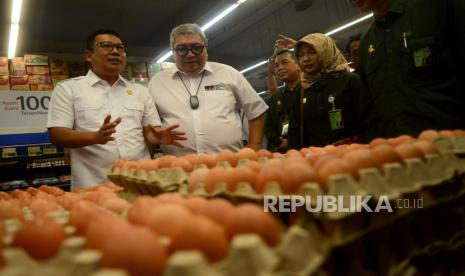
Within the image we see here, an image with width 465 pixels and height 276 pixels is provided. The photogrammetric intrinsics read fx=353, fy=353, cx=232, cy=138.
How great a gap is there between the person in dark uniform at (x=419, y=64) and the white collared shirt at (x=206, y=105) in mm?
1210

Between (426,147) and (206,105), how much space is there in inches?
82.5

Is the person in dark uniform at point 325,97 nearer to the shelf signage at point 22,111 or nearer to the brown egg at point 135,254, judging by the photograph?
the brown egg at point 135,254

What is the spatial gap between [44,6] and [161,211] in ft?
27.9

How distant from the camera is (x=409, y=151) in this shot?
1.04 m

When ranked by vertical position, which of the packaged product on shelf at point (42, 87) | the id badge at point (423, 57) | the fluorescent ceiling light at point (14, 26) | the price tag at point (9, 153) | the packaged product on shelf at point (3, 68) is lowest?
the price tag at point (9, 153)

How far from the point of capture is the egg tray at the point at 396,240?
0.80m

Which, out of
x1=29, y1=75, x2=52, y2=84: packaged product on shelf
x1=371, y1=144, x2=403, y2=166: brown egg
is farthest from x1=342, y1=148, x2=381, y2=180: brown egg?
x1=29, y1=75, x2=52, y2=84: packaged product on shelf

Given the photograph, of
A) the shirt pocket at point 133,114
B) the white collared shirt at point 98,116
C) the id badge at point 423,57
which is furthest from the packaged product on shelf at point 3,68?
the id badge at point 423,57

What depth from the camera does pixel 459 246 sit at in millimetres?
1088

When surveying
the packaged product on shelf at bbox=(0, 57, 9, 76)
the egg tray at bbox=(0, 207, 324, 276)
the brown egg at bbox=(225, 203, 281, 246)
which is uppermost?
the packaged product on shelf at bbox=(0, 57, 9, 76)

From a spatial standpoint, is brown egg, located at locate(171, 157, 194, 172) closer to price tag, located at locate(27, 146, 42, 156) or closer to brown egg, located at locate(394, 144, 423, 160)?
brown egg, located at locate(394, 144, 423, 160)

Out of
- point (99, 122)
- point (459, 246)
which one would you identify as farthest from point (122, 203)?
point (99, 122)

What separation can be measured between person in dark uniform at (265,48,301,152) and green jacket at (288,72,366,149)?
1.00ft

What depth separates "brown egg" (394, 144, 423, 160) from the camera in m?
1.03
